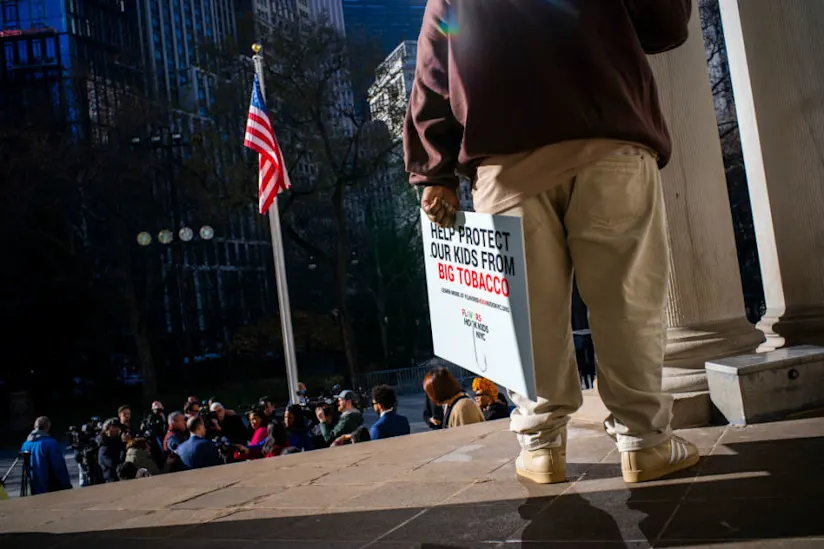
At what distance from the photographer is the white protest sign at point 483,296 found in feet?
7.78

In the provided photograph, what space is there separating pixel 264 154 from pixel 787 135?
1084 cm

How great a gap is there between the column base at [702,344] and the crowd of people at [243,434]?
6.11 ft

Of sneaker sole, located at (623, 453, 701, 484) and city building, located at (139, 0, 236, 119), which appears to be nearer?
sneaker sole, located at (623, 453, 701, 484)

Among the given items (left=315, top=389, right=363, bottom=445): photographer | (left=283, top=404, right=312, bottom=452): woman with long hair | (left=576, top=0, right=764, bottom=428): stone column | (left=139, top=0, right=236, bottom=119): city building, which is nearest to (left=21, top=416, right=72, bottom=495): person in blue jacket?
(left=283, top=404, right=312, bottom=452): woman with long hair

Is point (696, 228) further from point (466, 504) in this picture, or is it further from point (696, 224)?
point (466, 504)

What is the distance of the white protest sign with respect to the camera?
7.78 feet

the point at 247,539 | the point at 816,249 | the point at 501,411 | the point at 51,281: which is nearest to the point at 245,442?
the point at 501,411

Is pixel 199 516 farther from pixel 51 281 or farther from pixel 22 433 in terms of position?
pixel 51 281

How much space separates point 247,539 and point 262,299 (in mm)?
38428

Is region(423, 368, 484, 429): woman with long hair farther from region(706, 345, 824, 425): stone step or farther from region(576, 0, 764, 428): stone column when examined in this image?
region(706, 345, 824, 425): stone step

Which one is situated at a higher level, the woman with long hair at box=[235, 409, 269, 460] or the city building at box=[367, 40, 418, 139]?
the city building at box=[367, 40, 418, 139]

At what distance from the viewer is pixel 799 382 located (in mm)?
3695

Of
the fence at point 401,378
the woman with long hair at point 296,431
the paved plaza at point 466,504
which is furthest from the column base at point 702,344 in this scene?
the fence at point 401,378

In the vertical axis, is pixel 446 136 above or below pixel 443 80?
below
